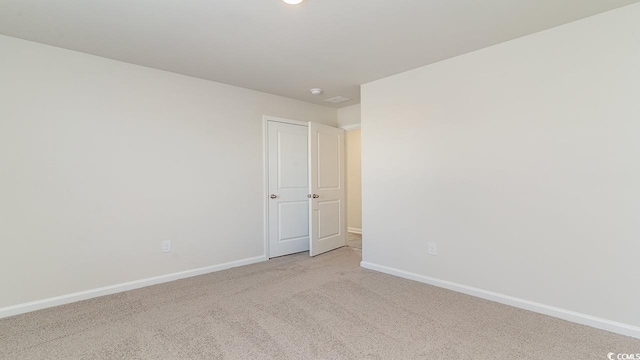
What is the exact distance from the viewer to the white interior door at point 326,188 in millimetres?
4121

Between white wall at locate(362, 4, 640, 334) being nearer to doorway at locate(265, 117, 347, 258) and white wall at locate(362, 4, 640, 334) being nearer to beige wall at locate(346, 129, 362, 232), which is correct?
doorway at locate(265, 117, 347, 258)

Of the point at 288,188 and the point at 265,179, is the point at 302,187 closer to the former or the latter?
the point at 288,188

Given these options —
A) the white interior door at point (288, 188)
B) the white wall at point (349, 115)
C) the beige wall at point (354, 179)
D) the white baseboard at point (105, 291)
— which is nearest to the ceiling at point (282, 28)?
the white interior door at point (288, 188)

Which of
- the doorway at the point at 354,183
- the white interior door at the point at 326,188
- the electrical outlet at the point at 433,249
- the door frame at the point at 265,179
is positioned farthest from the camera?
the doorway at the point at 354,183

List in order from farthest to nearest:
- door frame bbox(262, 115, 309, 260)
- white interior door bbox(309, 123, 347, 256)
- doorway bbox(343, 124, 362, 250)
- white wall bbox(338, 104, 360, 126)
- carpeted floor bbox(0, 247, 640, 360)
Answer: doorway bbox(343, 124, 362, 250) < white wall bbox(338, 104, 360, 126) < white interior door bbox(309, 123, 347, 256) < door frame bbox(262, 115, 309, 260) < carpeted floor bbox(0, 247, 640, 360)

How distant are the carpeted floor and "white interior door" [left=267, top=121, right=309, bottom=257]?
1191 millimetres

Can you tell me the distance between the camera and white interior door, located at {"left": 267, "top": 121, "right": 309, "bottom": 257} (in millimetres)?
4020

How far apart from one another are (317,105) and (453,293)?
10.3 feet

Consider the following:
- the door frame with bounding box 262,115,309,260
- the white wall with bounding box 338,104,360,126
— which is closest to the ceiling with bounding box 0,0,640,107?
the door frame with bounding box 262,115,309,260

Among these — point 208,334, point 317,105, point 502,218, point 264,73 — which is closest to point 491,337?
point 502,218

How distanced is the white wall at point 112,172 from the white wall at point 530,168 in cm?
196

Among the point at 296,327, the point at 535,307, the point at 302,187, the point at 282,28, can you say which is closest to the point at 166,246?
the point at 296,327

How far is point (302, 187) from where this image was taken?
4.37 meters

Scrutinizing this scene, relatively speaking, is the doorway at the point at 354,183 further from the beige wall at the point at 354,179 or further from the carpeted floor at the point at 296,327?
the carpeted floor at the point at 296,327
